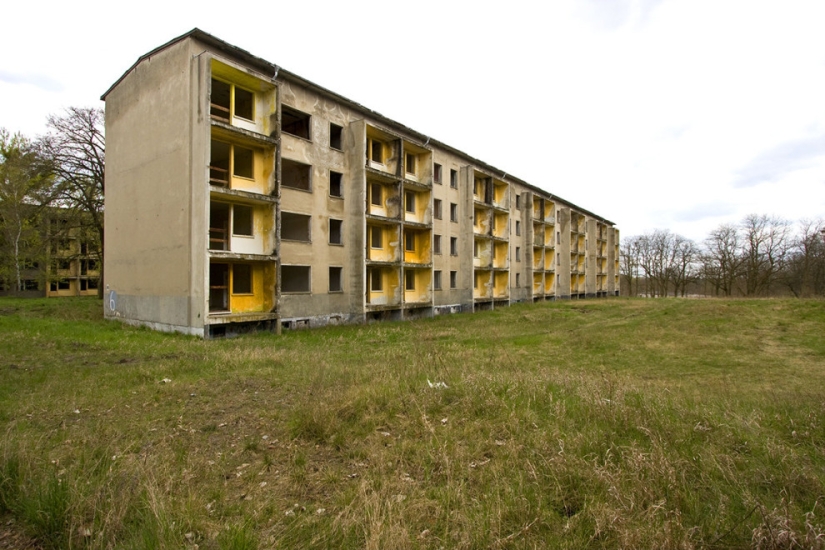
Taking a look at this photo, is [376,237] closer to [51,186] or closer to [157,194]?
[157,194]

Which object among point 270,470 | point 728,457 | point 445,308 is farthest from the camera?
point 445,308

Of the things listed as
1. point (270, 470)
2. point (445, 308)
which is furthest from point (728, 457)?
point (445, 308)

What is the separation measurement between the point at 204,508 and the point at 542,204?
147 feet

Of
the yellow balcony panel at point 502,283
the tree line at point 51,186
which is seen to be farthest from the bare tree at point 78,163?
the yellow balcony panel at point 502,283

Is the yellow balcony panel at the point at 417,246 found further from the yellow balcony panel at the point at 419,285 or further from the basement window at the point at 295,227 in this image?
the basement window at the point at 295,227

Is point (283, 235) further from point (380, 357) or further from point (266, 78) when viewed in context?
point (380, 357)

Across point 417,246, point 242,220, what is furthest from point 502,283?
point 242,220

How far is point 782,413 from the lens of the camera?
6.25m

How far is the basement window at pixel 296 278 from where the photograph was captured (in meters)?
21.1

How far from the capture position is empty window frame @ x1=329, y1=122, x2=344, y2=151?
76.3 ft

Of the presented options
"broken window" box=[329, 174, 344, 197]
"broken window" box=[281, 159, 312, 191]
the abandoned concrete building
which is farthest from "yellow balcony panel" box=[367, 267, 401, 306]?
"broken window" box=[281, 159, 312, 191]

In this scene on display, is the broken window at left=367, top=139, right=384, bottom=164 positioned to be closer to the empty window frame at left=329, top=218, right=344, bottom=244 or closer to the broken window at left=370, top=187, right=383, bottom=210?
the broken window at left=370, top=187, right=383, bottom=210

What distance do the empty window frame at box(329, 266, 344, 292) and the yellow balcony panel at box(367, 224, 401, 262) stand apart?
271cm

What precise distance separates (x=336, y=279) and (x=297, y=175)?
5933 mm
